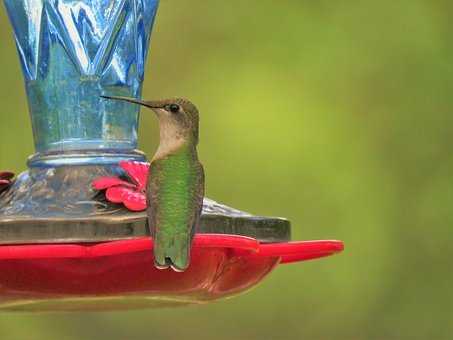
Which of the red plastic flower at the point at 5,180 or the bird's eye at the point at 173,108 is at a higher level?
the bird's eye at the point at 173,108

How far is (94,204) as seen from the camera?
471cm

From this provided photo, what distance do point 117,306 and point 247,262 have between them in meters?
0.34

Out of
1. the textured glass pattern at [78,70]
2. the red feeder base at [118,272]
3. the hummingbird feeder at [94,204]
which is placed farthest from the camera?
the textured glass pattern at [78,70]

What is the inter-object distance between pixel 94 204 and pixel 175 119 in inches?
11.7

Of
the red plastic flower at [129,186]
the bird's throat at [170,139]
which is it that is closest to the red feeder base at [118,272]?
the red plastic flower at [129,186]

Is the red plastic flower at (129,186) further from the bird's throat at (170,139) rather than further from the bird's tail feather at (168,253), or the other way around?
the bird's tail feather at (168,253)

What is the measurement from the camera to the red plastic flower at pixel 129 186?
4.65m

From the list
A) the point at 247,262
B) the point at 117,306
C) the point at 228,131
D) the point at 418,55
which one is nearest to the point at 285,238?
A: the point at 247,262

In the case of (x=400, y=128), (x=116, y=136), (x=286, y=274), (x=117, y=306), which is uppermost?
(x=116, y=136)

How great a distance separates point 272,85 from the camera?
10164 mm

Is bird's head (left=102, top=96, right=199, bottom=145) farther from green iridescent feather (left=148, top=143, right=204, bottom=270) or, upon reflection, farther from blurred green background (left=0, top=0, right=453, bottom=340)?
blurred green background (left=0, top=0, right=453, bottom=340)

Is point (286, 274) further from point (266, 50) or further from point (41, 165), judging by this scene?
point (41, 165)

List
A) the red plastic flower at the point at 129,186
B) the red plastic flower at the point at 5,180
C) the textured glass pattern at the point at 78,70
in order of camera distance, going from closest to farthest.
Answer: the red plastic flower at the point at 129,186 < the red plastic flower at the point at 5,180 < the textured glass pattern at the point at 78,70

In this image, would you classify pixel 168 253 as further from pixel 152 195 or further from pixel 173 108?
pixel 173 108
